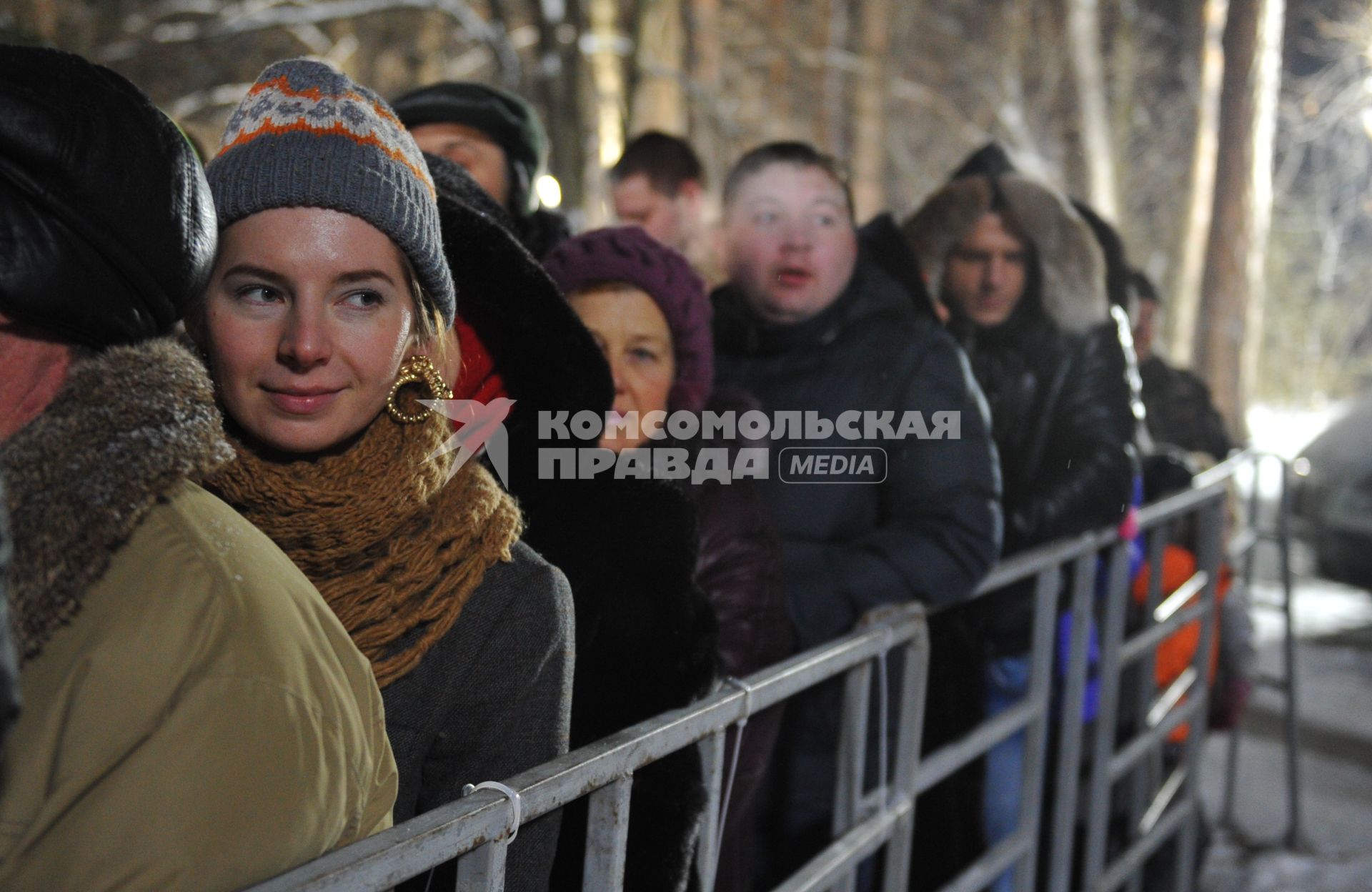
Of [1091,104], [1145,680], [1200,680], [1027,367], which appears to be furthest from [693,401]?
[1091,104]

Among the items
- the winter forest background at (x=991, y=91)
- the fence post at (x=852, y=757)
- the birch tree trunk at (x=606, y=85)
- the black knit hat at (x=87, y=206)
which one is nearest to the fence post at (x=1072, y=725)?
the fence post at (x=852, y=757)

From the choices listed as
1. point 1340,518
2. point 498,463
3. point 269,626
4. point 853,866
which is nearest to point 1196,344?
point 1340,518

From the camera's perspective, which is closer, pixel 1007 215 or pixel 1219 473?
pixel 1007 215

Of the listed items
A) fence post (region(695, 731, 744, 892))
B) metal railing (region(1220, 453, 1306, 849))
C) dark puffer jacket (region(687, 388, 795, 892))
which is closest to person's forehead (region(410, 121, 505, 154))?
dark puffer jacket (region(687, 388, 795, 892))

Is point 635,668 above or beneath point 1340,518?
above

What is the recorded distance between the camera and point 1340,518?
26.5ft

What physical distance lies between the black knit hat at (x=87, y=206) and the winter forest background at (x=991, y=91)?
1.32 metres

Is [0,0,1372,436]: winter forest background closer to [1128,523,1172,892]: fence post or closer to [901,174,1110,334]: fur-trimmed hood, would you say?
[901,174,1110,334]: fur-trimmed hood

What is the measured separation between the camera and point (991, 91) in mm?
14984

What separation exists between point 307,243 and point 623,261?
2.94 feet

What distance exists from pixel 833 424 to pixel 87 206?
173 cm

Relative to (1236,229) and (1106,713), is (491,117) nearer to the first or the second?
(1106,713)

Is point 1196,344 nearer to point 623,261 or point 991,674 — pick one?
point 991,674

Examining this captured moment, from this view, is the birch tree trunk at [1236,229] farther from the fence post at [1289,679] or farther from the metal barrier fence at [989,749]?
the metal barrier fence at [989,749]
